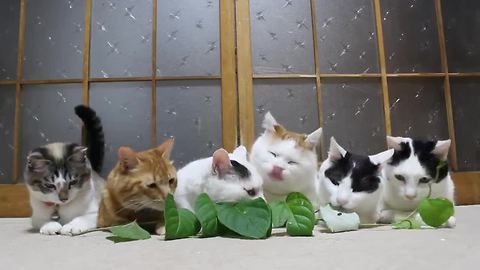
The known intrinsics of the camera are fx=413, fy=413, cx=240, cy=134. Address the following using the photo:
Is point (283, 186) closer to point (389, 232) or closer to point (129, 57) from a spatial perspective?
point (389, 232)

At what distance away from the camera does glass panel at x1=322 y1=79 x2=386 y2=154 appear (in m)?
2.02

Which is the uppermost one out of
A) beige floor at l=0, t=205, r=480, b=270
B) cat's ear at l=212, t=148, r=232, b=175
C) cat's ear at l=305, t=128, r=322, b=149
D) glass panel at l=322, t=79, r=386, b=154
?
glass panel at l=322, t=79, r=386, b=154

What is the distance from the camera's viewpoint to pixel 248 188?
1276mm

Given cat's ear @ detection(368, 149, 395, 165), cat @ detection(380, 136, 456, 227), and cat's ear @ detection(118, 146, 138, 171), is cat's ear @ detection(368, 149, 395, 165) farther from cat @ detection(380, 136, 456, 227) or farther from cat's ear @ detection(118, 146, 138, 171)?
cat's ear @ detection(118, 146, 138, 171)

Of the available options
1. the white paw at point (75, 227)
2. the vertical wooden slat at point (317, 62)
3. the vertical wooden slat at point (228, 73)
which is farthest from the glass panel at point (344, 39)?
the white paw at point (75, 227)

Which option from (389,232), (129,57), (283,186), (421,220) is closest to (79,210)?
(283,186)

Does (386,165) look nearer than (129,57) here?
Yes

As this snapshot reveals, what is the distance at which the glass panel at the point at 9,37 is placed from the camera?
201 centimetres

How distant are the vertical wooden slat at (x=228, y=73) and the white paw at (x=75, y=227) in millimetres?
765

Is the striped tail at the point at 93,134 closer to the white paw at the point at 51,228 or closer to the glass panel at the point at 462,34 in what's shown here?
the white paw at the point at 51,228

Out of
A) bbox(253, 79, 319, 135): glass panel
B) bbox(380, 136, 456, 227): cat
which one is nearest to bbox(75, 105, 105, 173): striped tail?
bbox(253, 79, 319, 135): glass panel

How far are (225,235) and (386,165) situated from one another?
0.61 meters

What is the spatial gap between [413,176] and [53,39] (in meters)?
1.73

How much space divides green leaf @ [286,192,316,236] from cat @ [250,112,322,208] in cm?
17
